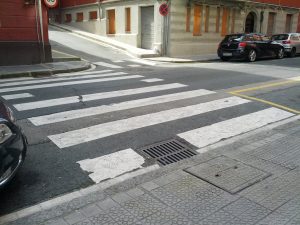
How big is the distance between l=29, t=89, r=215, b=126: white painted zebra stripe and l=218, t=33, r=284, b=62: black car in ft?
32.5

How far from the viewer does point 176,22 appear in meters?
20.6

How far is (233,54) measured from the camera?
18141mm

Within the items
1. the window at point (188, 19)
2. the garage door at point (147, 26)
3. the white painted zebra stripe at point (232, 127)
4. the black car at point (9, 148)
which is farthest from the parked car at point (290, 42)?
the black car at point (9, 148)

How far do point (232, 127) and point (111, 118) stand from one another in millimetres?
2333

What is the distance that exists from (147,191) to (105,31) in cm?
2321

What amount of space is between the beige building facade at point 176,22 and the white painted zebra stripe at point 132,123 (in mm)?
13285

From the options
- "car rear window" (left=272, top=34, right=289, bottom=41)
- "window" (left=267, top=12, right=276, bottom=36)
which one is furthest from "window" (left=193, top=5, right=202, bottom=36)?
"window" (left=267, top=12, right=276, bottom=36)

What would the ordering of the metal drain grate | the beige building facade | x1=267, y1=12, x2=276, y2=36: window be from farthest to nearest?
1. x1=267, y1=12, x2=276, y2=36: window
2. the beige building facade
3. the metal drain grate

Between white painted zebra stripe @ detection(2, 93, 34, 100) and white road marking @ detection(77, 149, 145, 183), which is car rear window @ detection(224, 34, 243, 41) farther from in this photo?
white road marking @ detection(77, 149, 145, 183)

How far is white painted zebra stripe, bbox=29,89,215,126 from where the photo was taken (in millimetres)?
6363

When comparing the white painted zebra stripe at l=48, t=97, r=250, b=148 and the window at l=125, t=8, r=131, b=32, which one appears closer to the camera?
the white painted zebra stripe at l=48, t=97, r=250, b=148

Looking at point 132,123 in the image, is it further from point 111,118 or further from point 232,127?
point 232,127

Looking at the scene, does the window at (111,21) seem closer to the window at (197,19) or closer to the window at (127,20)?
the window at (127,20)

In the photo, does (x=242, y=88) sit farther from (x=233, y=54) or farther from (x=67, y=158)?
(x=233, y=54)
